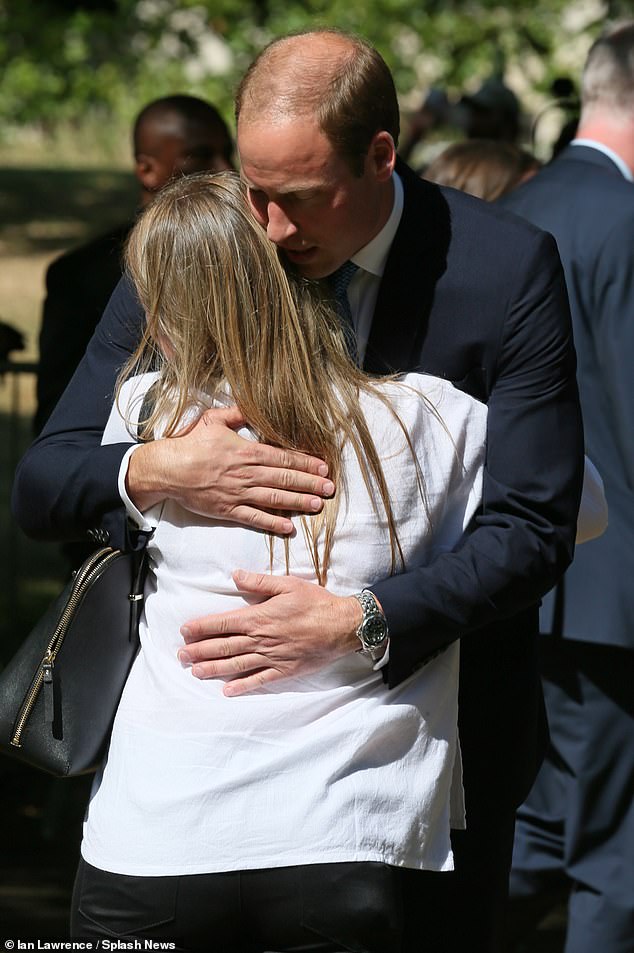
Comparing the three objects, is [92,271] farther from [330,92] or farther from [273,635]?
[273,635]

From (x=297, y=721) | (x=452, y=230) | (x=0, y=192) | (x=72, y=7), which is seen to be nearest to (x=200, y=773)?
(x=297, y=721)

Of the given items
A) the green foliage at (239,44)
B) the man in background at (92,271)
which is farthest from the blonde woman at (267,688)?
the green foliage at (239,44)

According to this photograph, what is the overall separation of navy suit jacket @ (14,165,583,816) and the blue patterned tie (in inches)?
2.9

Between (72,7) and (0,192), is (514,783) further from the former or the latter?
(0,192)

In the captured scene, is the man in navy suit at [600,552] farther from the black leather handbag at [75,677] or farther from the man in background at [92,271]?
the black leather handbag at [75,677]

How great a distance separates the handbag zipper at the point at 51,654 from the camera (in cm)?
197

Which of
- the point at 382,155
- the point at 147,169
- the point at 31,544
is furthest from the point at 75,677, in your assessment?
the point at 31,544

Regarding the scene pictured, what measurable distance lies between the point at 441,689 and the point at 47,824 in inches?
119

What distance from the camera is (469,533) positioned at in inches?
81.2

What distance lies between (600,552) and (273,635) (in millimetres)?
1675

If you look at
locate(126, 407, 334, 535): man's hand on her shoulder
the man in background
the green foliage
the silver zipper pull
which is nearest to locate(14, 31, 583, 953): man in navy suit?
locate(126, 407, 334, 535): man's hand on her shoulder

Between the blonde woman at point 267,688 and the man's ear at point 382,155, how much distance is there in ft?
0.83

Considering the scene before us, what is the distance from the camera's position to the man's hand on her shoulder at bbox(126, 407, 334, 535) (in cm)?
187

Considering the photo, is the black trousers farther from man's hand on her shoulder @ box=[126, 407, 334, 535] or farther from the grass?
the grass
